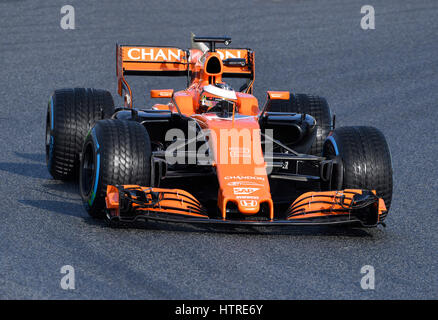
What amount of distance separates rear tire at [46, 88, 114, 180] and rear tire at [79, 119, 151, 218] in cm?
164

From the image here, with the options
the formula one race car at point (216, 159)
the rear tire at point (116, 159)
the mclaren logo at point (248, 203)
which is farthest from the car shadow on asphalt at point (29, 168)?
the mclaren logo at point (248, 203)

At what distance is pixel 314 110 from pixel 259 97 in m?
6.09

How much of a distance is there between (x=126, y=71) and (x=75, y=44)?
898 centimetres

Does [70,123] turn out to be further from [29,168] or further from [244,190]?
[244,190]

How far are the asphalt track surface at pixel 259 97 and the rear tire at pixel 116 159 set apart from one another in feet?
1.00

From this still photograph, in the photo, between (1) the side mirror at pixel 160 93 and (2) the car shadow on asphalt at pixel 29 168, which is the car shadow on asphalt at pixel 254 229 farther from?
(2) the car shadow on asphalt at pixel 29 168

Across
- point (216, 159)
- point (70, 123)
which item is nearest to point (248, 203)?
point (216, 159)

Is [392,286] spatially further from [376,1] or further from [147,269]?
[376,1]

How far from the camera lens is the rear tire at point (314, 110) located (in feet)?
35.5

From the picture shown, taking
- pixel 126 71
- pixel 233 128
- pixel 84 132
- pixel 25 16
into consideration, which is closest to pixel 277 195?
pixel 233 128

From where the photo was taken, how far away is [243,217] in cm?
845

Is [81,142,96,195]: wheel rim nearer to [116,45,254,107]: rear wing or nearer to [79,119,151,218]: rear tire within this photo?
[79,119,151,218]: rear tire

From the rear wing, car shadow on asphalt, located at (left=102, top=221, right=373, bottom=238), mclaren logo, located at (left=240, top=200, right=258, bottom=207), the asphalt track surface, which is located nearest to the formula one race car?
mclaren logo, located at (left=240, top=200, right=258, bottom=207)
